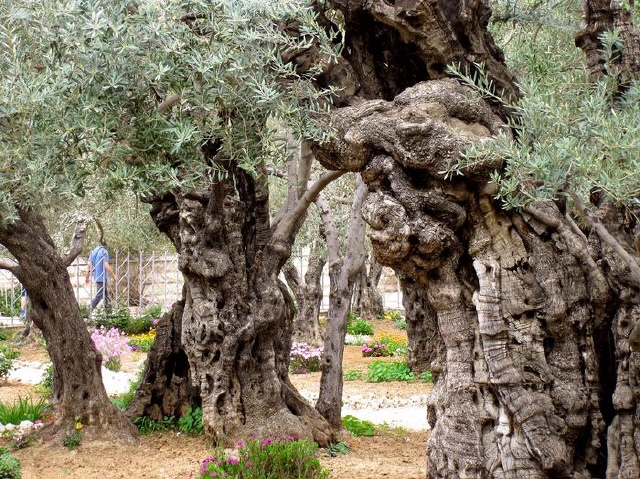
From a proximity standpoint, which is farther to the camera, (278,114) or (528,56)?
(528,56)

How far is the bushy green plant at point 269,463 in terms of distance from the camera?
6016 millimetres

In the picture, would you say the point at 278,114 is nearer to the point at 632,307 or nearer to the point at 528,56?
the point at 528,56

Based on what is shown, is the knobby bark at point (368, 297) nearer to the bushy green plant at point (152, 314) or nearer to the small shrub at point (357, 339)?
the small shrub at point (357, 339)

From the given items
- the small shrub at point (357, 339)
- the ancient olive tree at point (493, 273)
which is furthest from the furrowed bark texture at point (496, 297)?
the small shrub at point (357, 339)

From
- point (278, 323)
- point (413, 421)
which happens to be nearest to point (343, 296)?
point (278, 323)

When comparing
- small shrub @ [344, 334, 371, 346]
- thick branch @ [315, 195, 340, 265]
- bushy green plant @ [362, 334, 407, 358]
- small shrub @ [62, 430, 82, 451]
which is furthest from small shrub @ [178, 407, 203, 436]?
small shrub @ [344, 334, 371, 346]

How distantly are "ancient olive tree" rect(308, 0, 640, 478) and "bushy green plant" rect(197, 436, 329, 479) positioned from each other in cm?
116

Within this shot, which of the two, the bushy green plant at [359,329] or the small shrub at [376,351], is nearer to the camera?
the small shrub at [376,351]

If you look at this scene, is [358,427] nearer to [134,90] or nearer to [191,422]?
[191,422]

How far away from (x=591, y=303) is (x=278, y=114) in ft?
8.19

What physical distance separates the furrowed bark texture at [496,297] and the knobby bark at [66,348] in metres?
4.42

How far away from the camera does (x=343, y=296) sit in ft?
29.9

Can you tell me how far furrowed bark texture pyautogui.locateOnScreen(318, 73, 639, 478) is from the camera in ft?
16.5

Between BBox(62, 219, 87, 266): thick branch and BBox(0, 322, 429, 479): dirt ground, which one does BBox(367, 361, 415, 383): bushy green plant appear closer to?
BBox(0, 322, 429, 479): dirt ground
